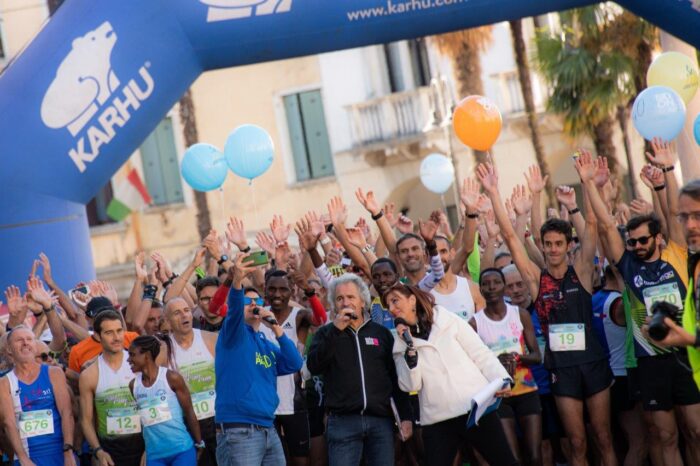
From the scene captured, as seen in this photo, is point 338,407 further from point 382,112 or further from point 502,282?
point 382,112

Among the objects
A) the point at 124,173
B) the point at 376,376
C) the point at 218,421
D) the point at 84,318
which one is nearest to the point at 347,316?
the point at 376,376

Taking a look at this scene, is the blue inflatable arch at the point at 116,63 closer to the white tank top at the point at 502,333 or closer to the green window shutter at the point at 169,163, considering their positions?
the white tank top at the point at 502,333

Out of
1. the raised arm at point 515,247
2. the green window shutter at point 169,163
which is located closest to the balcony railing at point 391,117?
the green window shutter at point 169,163

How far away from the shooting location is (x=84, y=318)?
1043 cm

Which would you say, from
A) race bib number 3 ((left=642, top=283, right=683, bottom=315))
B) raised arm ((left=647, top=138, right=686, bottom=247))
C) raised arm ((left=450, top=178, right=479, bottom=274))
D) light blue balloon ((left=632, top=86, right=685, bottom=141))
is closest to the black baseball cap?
raised arm ((left=450, top=178, right=479, bottom=274))

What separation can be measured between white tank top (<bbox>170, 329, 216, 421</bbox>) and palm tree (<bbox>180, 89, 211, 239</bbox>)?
66.3 ft

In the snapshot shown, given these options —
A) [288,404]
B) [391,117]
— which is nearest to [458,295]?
[288,404]

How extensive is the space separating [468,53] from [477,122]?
49.4ft

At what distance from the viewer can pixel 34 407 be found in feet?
29.1

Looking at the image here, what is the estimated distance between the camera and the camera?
16.8ft

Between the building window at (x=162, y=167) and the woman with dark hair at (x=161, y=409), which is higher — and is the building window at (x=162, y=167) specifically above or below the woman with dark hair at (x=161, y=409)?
above

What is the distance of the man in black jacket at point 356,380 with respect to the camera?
789cm

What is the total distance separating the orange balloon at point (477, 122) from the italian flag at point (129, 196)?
19.0m

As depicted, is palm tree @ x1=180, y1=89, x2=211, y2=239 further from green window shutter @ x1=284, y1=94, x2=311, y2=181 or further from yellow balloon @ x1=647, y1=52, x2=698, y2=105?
yellow balloon @ x1=647, y1=52, x2=698, y2=105
